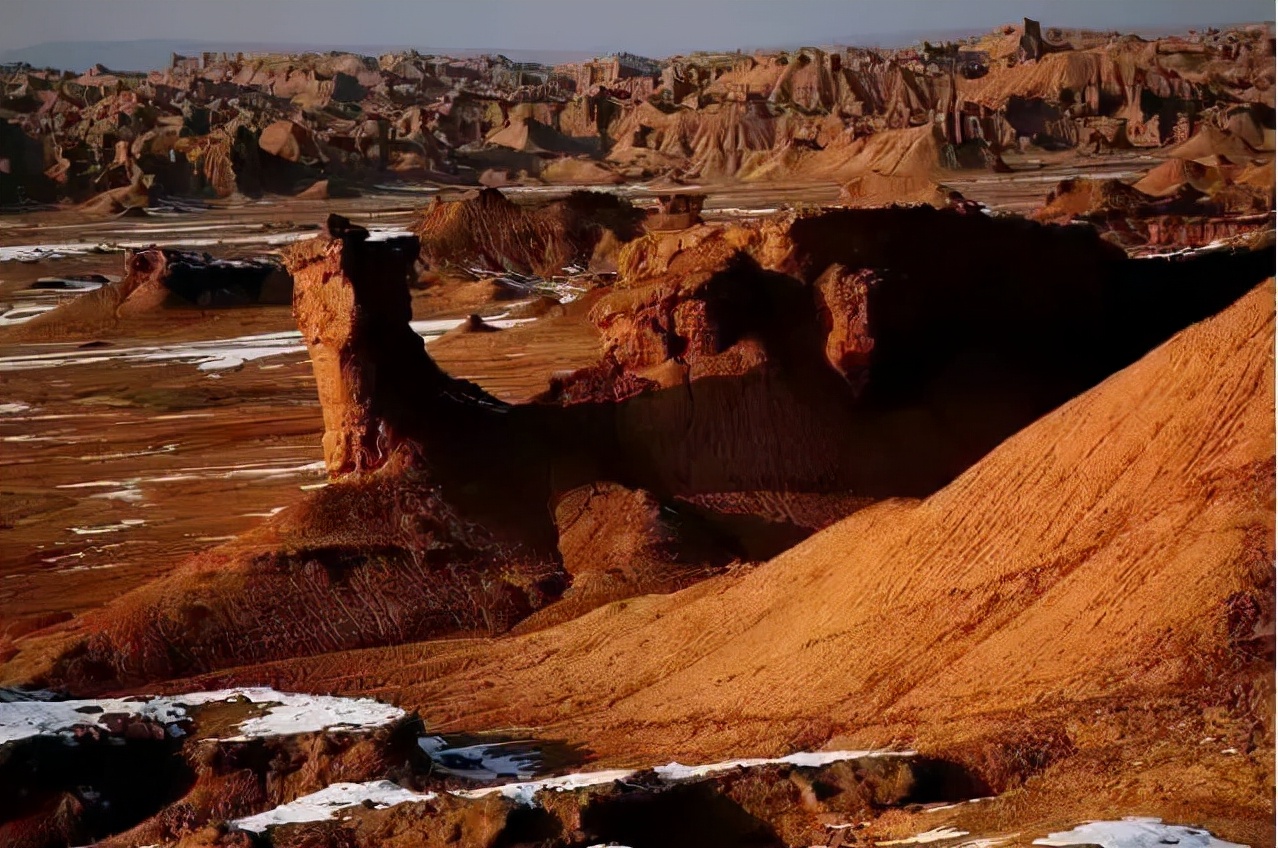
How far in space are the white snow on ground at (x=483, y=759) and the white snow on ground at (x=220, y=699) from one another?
272mm

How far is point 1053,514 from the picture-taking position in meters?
11.3

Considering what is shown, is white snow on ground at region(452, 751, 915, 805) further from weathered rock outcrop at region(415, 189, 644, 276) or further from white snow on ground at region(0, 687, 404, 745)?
weathered rock outcrop at region(415, 189, 644, 276)

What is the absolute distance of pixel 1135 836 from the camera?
7.68 m

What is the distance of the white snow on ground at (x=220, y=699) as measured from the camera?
36.7 ft

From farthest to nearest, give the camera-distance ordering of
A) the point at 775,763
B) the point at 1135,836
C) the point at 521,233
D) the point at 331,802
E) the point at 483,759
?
1. the point at 521,233
2. the point at 483,759
3. the point at 331,802
4. the point at 775,763
5. the point at 1135,836

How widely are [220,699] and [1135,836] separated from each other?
5964 millimetres

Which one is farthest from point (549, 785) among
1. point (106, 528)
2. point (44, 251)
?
point (44, 251)

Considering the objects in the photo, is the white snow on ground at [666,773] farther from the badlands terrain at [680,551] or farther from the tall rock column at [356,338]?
the tall rock column at [356,338]

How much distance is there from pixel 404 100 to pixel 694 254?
7932 cm

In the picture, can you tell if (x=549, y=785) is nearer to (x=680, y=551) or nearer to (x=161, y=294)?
(x=680, y=551)

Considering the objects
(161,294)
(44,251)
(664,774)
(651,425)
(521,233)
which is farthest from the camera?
(44,251)

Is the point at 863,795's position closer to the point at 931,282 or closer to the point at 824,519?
the point at 824,519

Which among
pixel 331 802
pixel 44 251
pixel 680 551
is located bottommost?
pixel 44 251

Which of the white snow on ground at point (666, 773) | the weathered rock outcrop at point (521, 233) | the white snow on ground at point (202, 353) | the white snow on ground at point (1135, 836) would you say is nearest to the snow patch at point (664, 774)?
the white snow on ground at point (666, 773)
